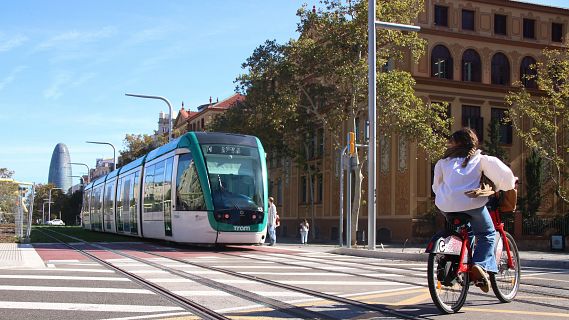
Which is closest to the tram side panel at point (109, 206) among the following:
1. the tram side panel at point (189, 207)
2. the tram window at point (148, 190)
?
the tram window at point (148, 190)

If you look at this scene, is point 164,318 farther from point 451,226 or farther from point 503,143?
point 503,143

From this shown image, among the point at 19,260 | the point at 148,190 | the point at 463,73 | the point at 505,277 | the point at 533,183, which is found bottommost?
the point at 19,260

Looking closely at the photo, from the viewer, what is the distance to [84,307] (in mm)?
7398

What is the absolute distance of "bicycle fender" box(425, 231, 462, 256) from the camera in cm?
647

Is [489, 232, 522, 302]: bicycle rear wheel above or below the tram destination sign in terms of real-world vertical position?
below

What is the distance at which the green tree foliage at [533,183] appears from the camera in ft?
116

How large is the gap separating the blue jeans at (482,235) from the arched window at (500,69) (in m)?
35.0

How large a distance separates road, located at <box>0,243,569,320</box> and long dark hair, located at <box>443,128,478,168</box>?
1.63 m

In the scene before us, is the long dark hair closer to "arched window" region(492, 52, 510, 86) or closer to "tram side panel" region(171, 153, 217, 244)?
"tram side panel" region(171, 153, 217, 244)

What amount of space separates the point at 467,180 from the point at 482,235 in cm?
59

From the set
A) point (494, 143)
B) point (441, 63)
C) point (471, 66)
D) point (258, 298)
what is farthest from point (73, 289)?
point (471, 66)

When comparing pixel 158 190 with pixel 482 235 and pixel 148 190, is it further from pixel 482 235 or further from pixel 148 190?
pixel 482 235

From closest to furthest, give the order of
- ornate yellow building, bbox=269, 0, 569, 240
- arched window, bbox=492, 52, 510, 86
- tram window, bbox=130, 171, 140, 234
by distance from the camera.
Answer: tram window, bbox=130, 171, 140, 234 → ornate yellow building, bbox=269, 0, 569, 240 → arched window, bbox=492, 52, 510, 86

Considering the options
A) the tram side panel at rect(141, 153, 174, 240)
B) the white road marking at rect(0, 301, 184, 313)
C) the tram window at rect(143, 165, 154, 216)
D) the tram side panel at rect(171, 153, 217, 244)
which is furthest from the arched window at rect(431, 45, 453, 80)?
the white road marking at rect(0, 301, 184, 313)
